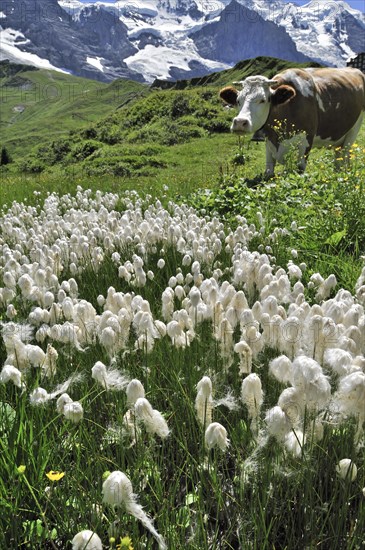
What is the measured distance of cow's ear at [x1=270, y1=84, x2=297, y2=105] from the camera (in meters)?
11.4

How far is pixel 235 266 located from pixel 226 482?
2519mm

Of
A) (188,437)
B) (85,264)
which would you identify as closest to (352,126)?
(85,264)

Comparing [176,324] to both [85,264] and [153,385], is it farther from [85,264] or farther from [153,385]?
[85,264]

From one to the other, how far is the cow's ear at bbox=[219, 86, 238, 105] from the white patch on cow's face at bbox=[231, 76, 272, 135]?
0.43 metres

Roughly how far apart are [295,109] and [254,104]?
1154mm

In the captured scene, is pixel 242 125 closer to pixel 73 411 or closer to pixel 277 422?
pixel 73 411

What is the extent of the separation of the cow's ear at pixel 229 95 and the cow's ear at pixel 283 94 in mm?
1055

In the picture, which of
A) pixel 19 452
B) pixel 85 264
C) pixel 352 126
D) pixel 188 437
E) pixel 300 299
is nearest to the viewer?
pixel 19 452

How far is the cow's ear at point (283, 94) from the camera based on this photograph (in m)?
11.4

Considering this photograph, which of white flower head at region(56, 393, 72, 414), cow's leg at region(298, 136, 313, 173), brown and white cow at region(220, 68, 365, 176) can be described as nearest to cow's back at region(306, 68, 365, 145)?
brown and white cow at region(220, 68, 365, 176)

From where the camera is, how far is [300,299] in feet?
12.1

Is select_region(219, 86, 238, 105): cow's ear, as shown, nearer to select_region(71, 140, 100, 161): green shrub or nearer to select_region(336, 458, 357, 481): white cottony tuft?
select_region(336, 458, 357, 481): white cottony tuft

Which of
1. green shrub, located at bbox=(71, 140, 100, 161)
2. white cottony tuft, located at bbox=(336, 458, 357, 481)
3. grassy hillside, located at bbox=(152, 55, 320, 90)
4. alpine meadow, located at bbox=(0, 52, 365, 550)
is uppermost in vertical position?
white cottony tuft, located at bbox=(336, 458, 357, 481)

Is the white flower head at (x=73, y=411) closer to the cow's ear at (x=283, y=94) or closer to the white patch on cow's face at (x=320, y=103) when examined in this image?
the cow's ear at (x=283, y=94)
